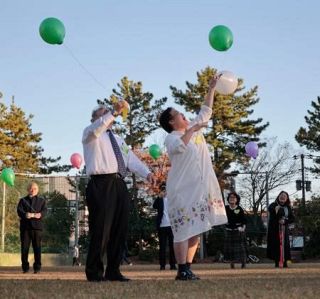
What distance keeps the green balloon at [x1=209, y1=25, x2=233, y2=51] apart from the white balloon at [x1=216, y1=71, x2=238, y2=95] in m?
1.42

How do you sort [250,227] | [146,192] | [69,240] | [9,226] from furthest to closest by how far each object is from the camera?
[146,192], [250,227], [69,240], [9,226]

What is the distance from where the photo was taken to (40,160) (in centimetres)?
4816

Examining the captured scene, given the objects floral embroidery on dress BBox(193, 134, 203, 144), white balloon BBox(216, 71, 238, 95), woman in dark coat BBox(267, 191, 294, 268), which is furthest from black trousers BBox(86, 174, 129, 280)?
woman in dark coat BBox(267, 191, 294, 268)

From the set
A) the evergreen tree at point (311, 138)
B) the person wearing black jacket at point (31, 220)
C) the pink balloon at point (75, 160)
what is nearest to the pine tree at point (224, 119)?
the evergreen tree at point (311, 138)

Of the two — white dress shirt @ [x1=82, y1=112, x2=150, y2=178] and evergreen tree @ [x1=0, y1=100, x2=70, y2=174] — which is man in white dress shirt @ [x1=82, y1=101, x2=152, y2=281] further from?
evergreen tree @ [x1=0, y1=100, x2=70, y2=174]

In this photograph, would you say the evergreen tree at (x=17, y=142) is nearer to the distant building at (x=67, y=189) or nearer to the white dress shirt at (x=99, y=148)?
the distant building at (x=67, y=189)

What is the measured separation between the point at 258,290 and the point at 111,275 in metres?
2.08

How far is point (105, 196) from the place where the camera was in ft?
20.8

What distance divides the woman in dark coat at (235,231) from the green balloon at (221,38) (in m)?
4.68

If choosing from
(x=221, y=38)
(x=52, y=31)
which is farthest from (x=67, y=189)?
(x=221, y=38)

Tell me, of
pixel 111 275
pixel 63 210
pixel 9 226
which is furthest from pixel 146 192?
pixel 111 275

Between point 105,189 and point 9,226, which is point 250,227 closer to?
point 9,226

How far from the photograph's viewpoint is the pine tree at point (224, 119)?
40.7 metres

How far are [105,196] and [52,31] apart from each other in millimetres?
3902
